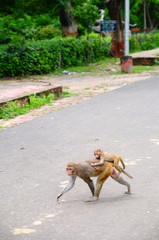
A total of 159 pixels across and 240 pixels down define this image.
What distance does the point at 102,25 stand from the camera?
2375 cm

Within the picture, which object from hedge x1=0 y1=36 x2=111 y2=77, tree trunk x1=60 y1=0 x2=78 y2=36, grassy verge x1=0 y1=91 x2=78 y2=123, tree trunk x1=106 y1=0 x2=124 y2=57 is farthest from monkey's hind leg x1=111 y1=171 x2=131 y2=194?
tree trunk x1=60 y1=0 x2=78 y2=36

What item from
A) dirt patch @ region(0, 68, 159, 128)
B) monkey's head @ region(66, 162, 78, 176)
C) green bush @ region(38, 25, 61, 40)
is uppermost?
green bush @ region(38, 25, 61, 40)

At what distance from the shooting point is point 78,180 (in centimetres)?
512

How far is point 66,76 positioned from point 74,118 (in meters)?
10.1

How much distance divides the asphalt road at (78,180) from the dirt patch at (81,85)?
24.0 inches

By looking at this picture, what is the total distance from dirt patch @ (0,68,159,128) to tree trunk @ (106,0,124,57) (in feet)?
23.8

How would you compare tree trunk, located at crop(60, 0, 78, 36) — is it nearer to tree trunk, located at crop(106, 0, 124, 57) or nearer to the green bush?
tree trunk, located at crop(106, 0, 124, 57)

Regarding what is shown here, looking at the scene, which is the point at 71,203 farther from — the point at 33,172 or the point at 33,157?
the point at 33,157

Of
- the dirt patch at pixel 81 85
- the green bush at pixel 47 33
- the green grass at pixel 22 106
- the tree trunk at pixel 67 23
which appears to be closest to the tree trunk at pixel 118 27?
the tree trunk at pixel 67 23

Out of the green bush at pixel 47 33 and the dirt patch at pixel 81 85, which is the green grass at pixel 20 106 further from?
the green bush at pixel 47 33

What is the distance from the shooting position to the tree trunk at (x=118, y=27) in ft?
82.1

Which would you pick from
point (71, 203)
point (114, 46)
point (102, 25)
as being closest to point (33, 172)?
point (71, 203)

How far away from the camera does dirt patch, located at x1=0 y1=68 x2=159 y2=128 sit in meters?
9.73

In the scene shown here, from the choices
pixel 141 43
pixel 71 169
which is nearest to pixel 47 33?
pixel 141 43
